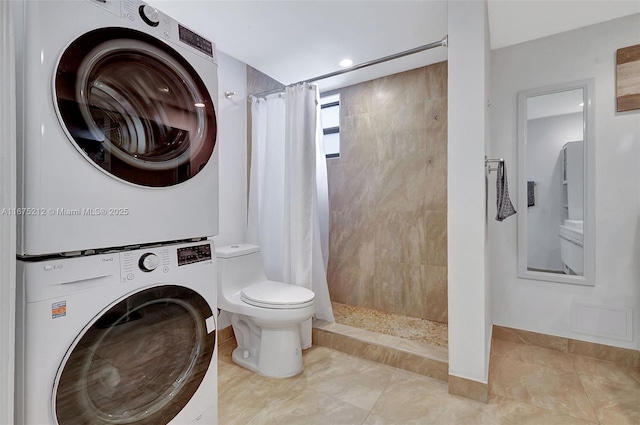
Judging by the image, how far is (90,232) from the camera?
87cm

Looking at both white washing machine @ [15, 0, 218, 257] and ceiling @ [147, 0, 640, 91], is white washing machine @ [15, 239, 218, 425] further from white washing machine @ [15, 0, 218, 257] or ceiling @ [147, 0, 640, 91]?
ceiling @ [147, 0, 640, 91]

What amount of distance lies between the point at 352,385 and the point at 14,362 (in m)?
1.56

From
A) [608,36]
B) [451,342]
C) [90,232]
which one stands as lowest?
[451,342]

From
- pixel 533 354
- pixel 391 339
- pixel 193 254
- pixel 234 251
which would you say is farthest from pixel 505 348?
pixel 193 254

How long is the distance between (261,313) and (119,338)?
92cm

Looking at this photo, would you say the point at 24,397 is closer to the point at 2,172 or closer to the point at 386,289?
the point at 2,172

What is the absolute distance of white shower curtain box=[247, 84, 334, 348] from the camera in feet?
7.32

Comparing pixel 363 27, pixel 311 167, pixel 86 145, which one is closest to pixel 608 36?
pixel 363 27

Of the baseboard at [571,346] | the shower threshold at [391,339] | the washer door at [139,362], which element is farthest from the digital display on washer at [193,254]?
the baseboard at [571,346]

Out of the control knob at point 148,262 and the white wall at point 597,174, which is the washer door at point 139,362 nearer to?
the control knob at point 148,262

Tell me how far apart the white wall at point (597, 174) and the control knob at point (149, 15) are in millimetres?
2086

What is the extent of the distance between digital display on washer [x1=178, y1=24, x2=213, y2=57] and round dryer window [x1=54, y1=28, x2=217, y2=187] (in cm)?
9

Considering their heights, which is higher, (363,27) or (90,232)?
(363,27)

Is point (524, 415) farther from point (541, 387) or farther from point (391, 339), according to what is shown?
point (391, 339)
